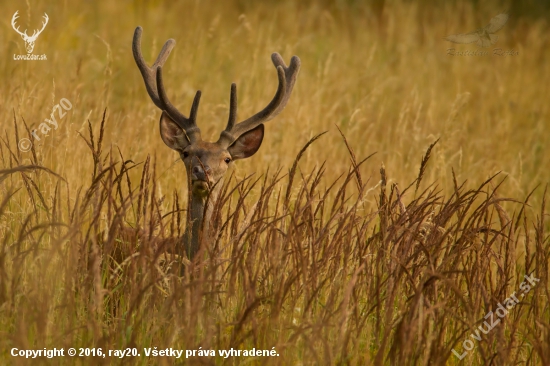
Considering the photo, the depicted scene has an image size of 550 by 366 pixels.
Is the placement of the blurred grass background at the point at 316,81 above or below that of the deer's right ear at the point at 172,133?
above

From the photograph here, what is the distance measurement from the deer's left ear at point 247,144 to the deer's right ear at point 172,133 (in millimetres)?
293

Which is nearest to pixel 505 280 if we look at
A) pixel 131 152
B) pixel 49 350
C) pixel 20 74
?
pixel 49 350

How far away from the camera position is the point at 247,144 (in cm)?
543

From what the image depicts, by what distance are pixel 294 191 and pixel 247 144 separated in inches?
21.1

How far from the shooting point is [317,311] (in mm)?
3908

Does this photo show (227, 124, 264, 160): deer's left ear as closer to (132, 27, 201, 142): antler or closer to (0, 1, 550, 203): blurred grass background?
(132, 27, 201, 142): antler

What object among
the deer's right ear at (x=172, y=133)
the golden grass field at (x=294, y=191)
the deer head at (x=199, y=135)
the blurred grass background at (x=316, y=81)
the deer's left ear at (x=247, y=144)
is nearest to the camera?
the golden grass field at (x=294, y=191)

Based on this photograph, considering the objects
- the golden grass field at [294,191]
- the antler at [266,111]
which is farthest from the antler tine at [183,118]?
the golden grass field at [294,191]

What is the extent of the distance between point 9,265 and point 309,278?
135cm

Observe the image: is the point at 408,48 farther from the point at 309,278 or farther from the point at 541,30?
the point at 309,278

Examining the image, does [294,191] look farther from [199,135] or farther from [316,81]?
[316,81]

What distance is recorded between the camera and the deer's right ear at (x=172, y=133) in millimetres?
5277

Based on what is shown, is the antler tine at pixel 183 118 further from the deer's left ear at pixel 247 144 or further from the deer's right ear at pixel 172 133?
the deer's left ear at pixel 247 144

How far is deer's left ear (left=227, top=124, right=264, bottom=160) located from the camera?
5406 millimetres
